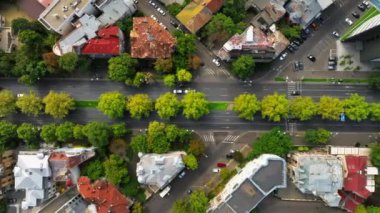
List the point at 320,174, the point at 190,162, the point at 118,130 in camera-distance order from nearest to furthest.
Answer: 1. the point at 320,174
2. the point at 190,162
3. the point at 118,130

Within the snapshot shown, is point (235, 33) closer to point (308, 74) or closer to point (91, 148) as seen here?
point (308, 74)

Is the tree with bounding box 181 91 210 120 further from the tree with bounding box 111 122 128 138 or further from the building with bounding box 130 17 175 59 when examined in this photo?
the tree with bounding box 111 122 128 138

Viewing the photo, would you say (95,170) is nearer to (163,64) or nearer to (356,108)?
(163,64)

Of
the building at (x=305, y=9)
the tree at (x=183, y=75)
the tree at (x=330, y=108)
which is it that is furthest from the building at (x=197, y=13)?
the tree at (x=330, y=108)

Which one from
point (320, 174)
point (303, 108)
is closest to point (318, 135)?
point (303, 108)

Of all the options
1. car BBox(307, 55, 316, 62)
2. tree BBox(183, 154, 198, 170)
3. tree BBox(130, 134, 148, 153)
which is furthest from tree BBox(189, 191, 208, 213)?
car BBox(307, 55, 316, 62)

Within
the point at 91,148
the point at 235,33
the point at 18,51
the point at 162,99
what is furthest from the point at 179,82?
the point at 18,51
